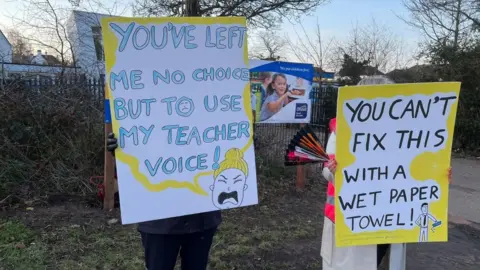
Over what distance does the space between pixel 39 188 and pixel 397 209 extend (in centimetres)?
→ 456

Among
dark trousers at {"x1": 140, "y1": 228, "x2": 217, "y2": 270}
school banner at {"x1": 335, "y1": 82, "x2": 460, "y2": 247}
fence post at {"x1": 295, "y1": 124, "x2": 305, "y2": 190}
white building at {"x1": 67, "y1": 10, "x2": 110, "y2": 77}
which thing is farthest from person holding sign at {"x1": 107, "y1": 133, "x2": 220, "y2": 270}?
white building at {"x1": 67, "y1": 10, "x2": 110, "y2": 77}

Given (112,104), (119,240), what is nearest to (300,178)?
(119,240)

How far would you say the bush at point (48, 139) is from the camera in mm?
5289

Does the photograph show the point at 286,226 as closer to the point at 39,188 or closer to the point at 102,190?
the point at 102,190

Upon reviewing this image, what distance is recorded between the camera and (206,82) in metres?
2.22

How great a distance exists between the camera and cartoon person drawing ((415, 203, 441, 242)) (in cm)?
248

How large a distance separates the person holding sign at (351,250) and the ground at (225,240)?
0.98 m

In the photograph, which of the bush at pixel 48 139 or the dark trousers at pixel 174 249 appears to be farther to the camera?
the bush at pixel 48 139

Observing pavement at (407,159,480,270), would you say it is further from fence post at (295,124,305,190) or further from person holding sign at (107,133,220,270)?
person holding sign at (107,133,220,270)

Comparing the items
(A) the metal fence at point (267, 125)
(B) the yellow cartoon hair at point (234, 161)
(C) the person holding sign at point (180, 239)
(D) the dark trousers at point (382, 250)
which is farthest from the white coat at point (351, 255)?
(A) the metal fence at point (267, 125)

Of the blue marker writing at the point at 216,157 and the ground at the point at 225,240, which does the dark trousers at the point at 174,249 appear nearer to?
the blue marker writing at the point at 216,157

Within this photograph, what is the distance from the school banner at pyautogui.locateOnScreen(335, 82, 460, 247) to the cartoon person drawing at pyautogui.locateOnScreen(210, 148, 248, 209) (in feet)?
1.91

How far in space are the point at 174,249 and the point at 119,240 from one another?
2.12 metres

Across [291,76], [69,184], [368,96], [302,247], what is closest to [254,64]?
[291,76]
